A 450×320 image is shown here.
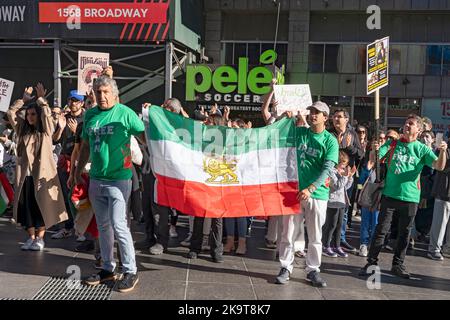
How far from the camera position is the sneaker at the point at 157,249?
6603mm

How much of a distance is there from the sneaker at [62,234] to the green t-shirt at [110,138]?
2595 millimetres

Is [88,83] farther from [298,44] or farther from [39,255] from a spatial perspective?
[298,44]

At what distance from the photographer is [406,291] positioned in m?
5.56

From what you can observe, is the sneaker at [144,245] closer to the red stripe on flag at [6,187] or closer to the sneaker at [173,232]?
the sneaker at [173,232]

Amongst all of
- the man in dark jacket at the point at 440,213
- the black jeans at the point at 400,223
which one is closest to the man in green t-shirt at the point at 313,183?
the black jeans at the point at 400,223

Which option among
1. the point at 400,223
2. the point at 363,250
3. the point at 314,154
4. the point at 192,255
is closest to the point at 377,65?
the point at 400,223

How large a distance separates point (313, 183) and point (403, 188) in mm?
1395

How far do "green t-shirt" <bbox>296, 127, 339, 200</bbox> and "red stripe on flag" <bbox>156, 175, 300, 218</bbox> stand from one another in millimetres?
172

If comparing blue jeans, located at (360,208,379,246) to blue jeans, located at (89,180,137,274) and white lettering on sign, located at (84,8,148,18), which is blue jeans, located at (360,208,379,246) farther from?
white lettering on sign, located at (84,8,148,18)

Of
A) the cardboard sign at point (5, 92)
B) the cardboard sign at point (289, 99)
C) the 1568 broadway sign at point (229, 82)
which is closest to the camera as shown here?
the cardboard sign at point (289, 99)

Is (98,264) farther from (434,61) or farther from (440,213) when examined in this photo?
(434,61)

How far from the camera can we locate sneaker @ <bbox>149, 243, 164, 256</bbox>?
660 centimetres

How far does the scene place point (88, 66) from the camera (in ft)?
32.9

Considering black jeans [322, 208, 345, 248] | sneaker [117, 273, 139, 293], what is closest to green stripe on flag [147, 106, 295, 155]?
sneaker [117, 273, 139, 293]
